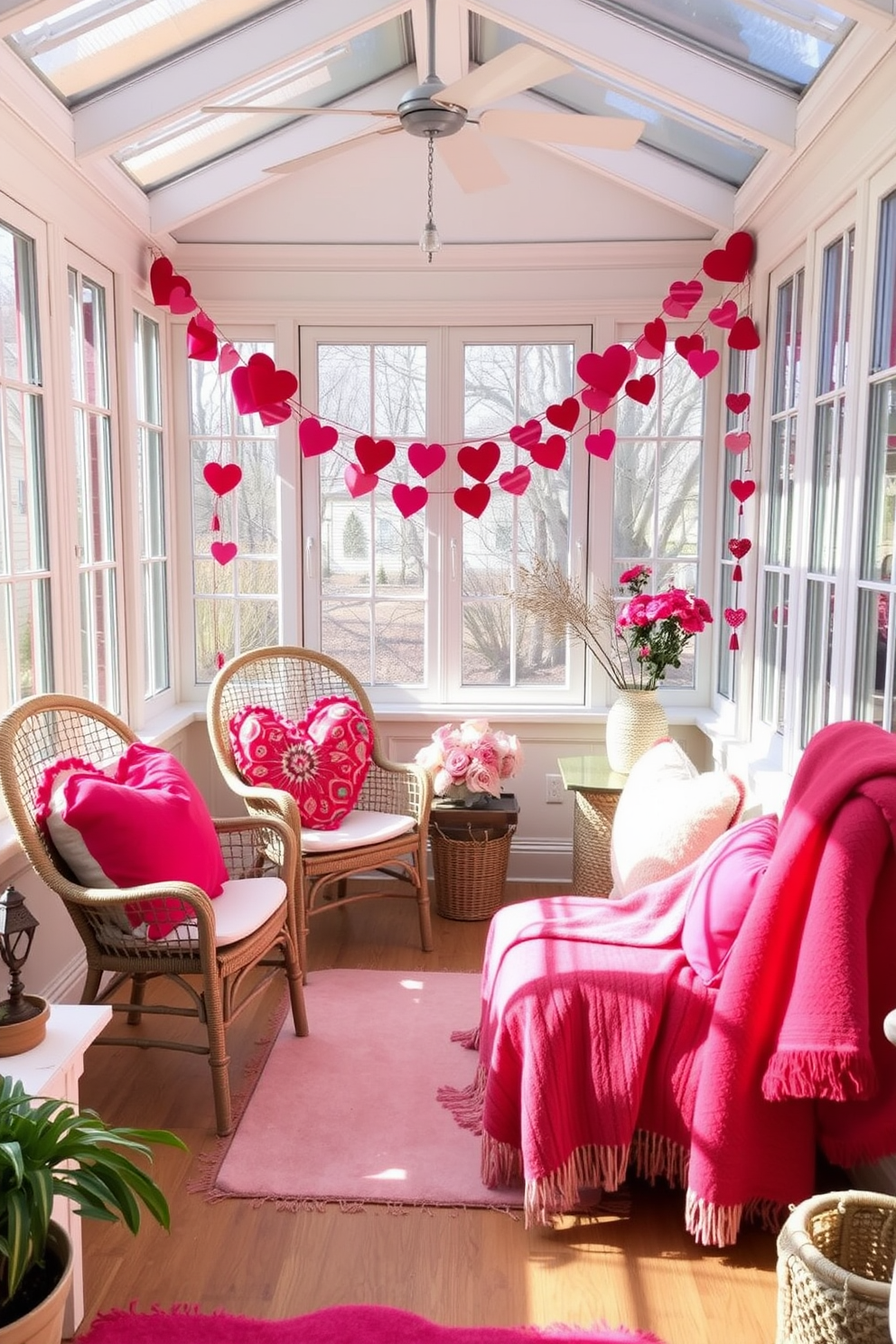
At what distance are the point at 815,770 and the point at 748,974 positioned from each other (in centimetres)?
50

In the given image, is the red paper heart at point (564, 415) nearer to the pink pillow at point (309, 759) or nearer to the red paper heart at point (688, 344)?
the red paper heart at point (688, 344)

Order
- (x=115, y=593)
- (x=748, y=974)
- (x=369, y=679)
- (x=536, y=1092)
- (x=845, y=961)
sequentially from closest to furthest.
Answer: (x=845, y=961) → (x=748, y=974) → (x=536, y=1092) → (x=115, y=593) → (x=369, y=679)

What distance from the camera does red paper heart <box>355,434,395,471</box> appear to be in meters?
4.02

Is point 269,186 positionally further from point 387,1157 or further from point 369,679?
point 387,1157

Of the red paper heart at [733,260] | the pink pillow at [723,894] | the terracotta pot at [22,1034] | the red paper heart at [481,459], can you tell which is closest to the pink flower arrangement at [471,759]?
the red paper heart at [481,459]

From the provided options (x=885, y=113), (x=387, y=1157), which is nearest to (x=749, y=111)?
(x=885, y=113)

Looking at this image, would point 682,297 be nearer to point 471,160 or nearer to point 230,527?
point 471,160

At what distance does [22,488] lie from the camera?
9.84 feet

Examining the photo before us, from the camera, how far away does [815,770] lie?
2330 millimetres

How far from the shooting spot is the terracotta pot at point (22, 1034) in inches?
76.2

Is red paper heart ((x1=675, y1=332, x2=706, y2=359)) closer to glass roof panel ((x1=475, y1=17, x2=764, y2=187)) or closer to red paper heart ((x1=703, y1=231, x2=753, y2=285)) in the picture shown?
red paper heart ((x1=703, y1=231, x2=753, y2=285))

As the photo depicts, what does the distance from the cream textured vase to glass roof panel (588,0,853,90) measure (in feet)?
6.29

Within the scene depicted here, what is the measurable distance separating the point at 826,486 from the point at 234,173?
7.81 feet

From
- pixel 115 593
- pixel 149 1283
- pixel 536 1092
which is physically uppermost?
pixel 115 593
